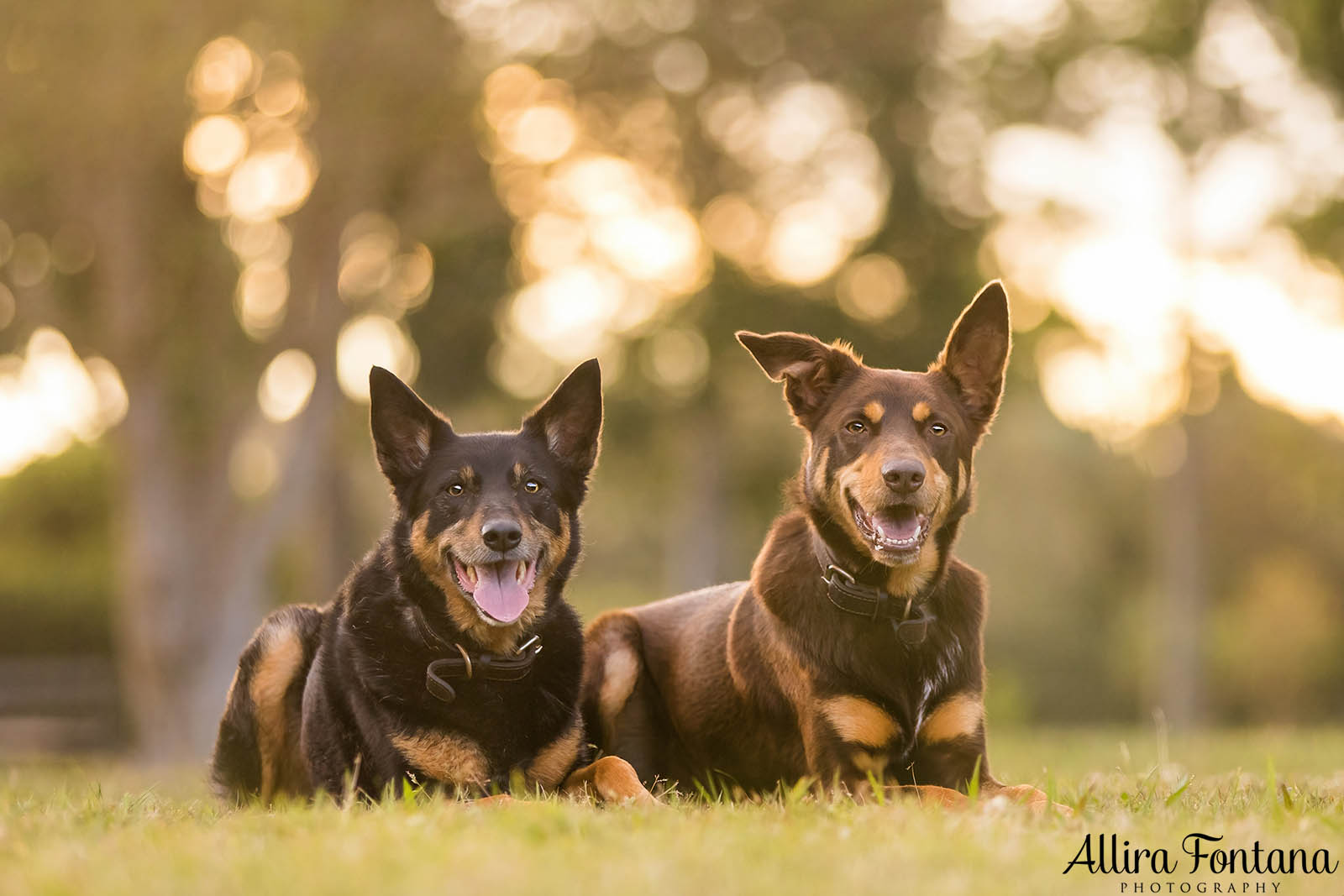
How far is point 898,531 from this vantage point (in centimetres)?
589

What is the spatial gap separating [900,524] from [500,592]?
1.80 m

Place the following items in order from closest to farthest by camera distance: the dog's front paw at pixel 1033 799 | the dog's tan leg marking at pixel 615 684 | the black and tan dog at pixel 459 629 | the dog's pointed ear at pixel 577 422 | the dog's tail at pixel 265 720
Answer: the dog's front paw at pixel 1033 799 < the black and tan dog at pixel 459 629 < the dog's pointed ear at pixel 577 422 < the dog's tail at pixel 265 720 < the dog's tan leg marking at pixel 615 684

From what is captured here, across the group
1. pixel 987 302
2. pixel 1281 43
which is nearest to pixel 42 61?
pixel 987 302

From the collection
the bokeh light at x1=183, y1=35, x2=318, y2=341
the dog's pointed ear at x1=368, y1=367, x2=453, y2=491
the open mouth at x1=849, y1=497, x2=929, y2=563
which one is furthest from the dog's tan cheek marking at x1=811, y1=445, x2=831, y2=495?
the bokeh light at x1=183, y1=35, x2=318, y2=341

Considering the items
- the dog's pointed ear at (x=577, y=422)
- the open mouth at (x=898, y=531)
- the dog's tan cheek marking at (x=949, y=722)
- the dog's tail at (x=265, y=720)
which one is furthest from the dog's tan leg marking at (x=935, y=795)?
the dog's tail at (x=265, y=720)

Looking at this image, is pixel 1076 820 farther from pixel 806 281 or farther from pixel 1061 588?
pixel 1061 588

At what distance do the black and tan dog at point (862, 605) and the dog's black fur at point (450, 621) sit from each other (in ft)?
2.72

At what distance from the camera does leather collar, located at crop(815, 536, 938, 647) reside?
6.08 metres

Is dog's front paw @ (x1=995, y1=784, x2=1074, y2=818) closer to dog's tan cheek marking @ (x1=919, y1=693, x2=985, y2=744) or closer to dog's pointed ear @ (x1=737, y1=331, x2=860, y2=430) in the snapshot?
dog's tan cheek marking @ (x1=919, y1=693, x2=985, y2=744)

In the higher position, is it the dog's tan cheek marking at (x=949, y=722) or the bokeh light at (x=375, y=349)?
the bokeh light at (x=375, y=349)

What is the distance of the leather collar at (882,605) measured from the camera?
6078 millimetres

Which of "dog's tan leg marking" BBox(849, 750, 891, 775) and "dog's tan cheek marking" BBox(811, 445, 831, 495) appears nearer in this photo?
"dog's tan leg marking" BBox(849, 750, 891, 775)

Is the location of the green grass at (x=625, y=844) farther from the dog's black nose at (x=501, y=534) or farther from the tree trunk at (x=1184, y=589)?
the tree trunk at (x=1184, y=589)

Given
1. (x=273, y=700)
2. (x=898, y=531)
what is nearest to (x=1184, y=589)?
(x=898, y=531)
